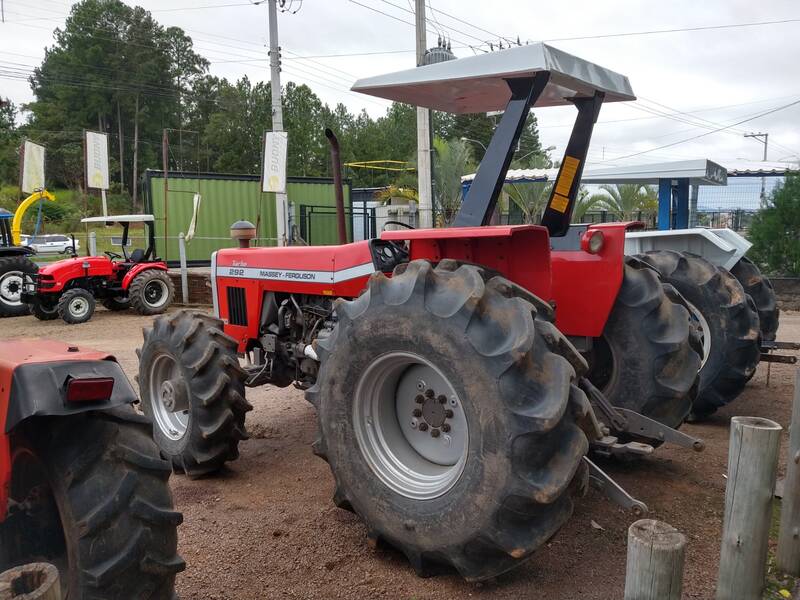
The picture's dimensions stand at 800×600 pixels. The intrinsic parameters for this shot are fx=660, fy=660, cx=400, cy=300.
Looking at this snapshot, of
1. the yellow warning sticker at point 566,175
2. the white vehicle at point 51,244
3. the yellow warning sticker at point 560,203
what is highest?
the yellow warning sticker at point 566,175

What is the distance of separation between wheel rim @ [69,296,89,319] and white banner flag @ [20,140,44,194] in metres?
4.02

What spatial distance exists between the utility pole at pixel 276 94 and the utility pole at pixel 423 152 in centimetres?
338

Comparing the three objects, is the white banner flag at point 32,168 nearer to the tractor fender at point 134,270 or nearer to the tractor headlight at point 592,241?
the tractor fender at point 134,270

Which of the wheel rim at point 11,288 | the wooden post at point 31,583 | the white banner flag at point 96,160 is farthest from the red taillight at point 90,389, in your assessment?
the white banner flag at point 96,160

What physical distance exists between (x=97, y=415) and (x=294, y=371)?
2.75 m

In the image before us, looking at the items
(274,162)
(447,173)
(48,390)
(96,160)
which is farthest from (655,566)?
(447,173)

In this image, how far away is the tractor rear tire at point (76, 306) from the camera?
11750mm

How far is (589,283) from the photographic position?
367cm

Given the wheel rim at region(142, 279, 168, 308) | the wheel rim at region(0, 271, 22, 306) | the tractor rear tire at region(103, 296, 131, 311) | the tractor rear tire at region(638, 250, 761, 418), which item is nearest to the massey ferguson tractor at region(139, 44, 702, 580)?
the tractor rear tire at region(638, 250, 761, 418)

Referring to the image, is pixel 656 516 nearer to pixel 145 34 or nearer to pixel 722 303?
pixel 722 303

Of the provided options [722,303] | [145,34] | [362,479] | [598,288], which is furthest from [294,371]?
[145,34]

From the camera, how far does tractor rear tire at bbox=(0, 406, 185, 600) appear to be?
197 centimetres

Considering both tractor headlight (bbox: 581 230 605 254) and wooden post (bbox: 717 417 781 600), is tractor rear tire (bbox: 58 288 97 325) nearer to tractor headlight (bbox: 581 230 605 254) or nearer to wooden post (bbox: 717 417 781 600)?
tractor headlight (bbox: 581 230 605 254)

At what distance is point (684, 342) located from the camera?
142 inches
